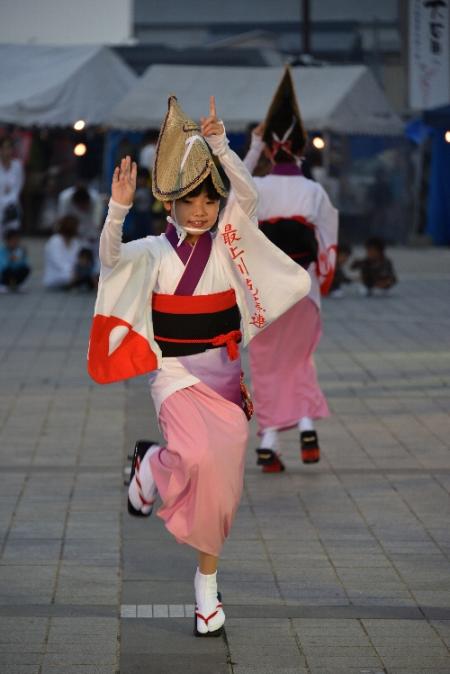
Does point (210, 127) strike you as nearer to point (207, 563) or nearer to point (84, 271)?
point (207, 563)

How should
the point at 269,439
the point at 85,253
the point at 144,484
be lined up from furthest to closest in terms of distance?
1. the point at 85,253
2. the point at 269,439
3. the point at 144,484

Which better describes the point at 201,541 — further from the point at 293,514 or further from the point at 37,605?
the point at 293,514

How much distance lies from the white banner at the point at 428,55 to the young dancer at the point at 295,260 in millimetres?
19234

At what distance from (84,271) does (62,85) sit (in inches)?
325

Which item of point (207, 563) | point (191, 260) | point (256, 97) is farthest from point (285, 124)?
point (256, 97)

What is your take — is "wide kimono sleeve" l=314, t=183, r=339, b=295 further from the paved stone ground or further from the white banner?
the white banner

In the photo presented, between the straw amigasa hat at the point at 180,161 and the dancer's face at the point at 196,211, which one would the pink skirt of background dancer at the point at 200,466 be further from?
the straw amigasa hat at the point at 180,161

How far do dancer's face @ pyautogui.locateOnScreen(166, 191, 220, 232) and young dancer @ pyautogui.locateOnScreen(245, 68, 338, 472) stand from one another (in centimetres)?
276

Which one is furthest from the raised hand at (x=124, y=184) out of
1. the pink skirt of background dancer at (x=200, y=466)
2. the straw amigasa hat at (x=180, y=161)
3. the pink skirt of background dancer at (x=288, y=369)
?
the pink skirt of background dancer at (x=288, y=369)

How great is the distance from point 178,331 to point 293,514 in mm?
2026

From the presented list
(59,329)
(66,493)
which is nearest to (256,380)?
(66,493)

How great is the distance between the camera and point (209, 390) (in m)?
5.61

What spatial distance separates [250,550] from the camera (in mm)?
6668

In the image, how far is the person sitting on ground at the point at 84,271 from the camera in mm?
19891
